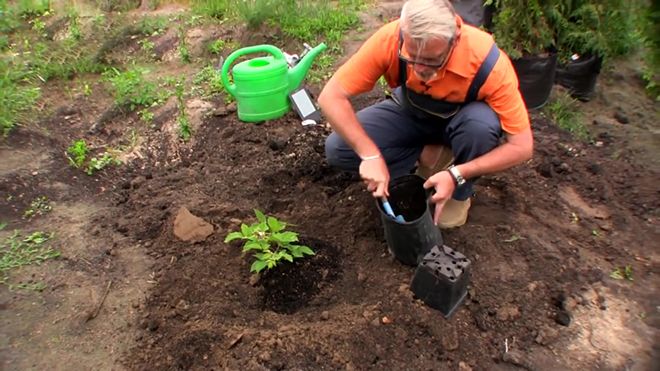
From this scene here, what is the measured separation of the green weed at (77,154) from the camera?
137 inches

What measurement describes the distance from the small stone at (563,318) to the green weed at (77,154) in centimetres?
296

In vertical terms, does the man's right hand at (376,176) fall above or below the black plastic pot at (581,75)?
above

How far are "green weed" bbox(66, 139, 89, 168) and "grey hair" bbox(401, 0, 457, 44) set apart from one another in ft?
7.88

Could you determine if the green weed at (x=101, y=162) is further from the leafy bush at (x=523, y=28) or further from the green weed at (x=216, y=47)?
the leafy bush at (x=523, y=28)

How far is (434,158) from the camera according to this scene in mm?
2969

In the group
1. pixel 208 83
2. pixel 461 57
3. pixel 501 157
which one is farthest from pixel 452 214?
pixel 208 83

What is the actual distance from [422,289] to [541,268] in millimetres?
667

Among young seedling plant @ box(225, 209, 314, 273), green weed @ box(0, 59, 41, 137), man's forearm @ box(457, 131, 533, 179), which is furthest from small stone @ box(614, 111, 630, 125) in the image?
green weed @ box(0, 59, 41, 137)

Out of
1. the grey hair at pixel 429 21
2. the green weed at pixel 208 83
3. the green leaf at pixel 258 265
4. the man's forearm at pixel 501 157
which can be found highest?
the grey hair at pixel 429 21

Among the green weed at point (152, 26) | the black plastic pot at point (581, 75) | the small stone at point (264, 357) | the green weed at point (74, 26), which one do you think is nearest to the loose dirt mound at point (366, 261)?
the small stone at point (264, 357)

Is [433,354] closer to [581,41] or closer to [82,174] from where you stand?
[82,174]

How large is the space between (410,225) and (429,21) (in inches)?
32.7

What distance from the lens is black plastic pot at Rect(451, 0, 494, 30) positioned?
14.3 ft

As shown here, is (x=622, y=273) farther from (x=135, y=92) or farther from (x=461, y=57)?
(x=135, y=92)
